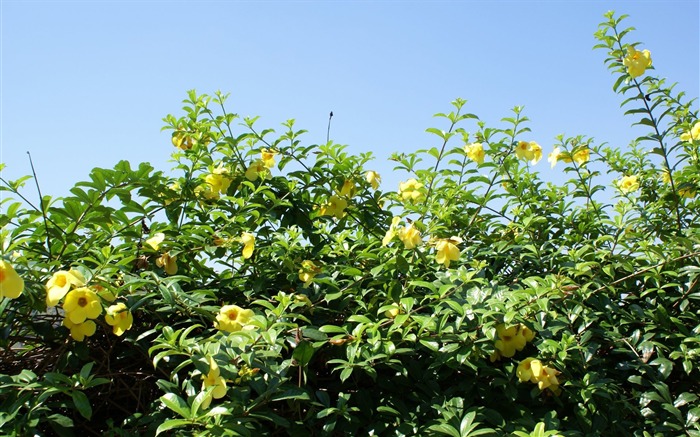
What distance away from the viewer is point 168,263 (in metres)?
2.26

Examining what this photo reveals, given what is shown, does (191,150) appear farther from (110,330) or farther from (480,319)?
(480,319)

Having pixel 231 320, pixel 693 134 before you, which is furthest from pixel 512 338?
pixel 693 134

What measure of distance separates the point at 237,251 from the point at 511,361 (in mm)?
1118

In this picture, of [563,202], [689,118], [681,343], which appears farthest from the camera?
[689,118]

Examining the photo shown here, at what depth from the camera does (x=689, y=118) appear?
134 inches

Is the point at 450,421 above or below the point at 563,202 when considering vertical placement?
below

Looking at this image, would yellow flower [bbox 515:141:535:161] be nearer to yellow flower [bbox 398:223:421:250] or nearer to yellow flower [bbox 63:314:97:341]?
yellow flower [bbox 398:223:421:250]

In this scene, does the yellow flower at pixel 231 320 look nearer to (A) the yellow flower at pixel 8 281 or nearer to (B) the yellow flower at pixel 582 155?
(A) the yellow flower at pixel 8 281

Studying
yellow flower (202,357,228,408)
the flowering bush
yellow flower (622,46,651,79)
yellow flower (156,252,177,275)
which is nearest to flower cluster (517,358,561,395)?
the flowering bush

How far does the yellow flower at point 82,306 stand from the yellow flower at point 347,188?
1.23 metres

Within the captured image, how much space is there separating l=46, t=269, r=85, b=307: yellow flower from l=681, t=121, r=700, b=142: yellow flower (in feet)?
9.66

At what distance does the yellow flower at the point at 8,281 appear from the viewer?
1.67m

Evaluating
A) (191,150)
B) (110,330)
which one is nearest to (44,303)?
(110,330)

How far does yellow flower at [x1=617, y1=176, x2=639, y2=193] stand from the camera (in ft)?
10.8
